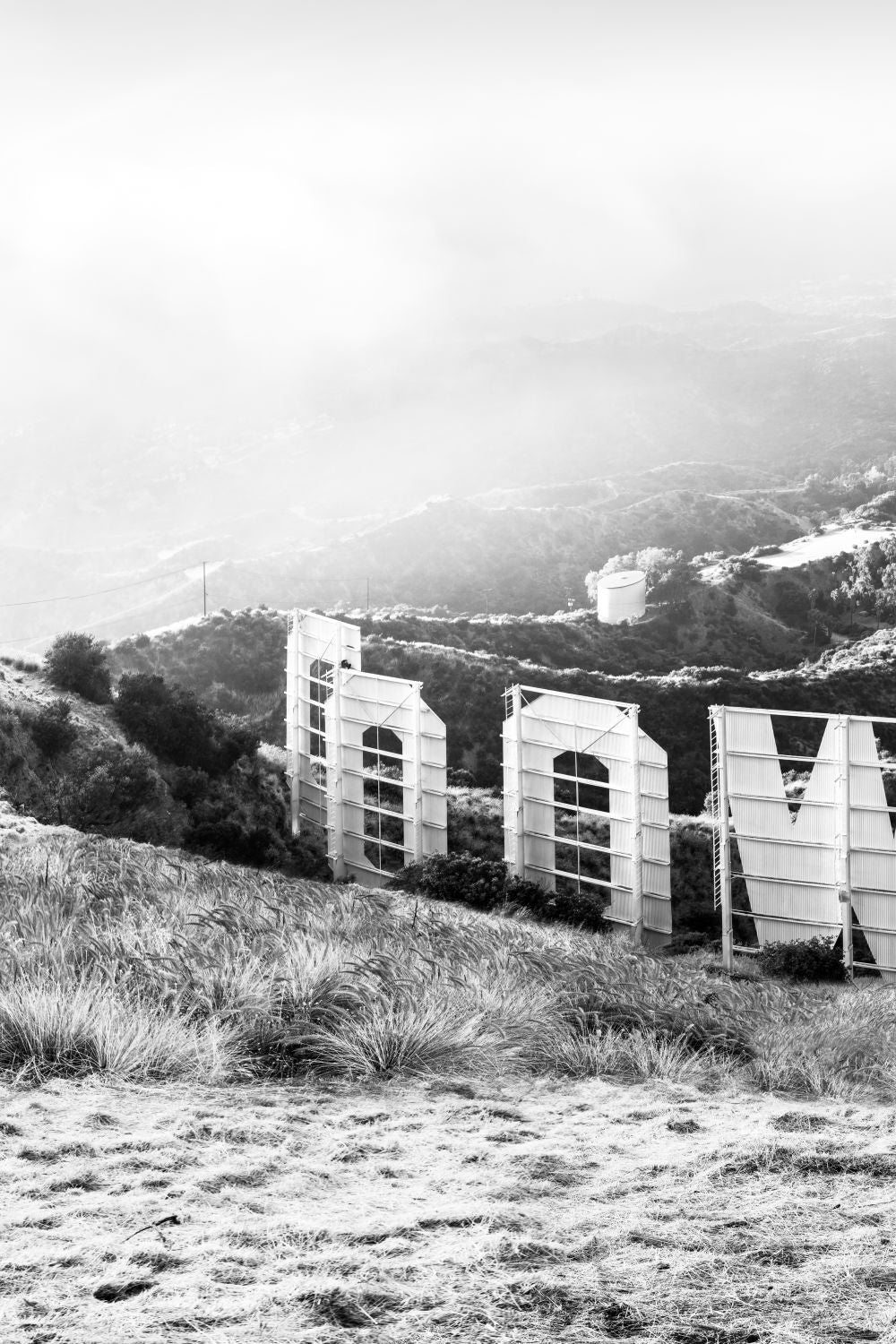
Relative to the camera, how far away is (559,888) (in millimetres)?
27344

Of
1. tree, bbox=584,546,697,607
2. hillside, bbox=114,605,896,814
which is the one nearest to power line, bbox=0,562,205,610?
tree, bbox=584,546,697,607

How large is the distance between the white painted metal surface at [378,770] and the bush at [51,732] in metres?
9.01

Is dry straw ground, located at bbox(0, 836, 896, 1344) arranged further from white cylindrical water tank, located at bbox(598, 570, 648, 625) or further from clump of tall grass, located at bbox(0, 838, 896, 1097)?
white cylindrical water tank, located at bbox(598, 570, 648, 625)

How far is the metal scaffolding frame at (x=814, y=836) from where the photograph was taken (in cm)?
2088

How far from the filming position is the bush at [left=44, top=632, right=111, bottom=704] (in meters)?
41.0

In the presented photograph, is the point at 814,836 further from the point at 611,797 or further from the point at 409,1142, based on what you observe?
the point at 409,1142

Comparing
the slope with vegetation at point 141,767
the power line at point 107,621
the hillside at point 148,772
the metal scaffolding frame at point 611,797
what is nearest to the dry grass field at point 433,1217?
the metal scaffolding frame at point 611,797

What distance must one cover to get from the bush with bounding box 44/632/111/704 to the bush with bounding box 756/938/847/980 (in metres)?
27.0

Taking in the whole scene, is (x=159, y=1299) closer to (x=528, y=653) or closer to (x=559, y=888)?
(x=559, y=888)

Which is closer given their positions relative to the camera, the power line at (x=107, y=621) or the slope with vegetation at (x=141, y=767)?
the slope with vegetation at (x=141, y=767)

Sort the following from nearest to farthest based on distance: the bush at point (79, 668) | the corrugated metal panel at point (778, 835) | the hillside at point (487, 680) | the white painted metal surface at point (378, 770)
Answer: the corrugated metal panel at point (778, 835) → the white painted metal surface at point (378, 770) → the bush at point (79, 668) → the hillside at point (487, 680)

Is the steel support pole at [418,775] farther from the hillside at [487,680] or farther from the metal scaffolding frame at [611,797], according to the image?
the hillside at [487,680]

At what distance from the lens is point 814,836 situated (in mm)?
21656

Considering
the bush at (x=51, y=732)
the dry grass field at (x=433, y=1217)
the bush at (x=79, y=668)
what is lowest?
the dry grass field at (x=433, y=1217)
